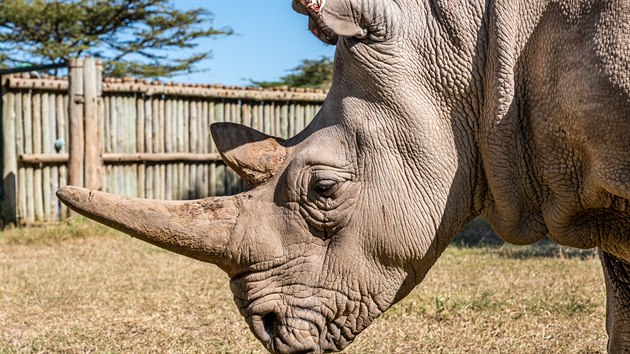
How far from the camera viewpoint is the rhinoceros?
3199 mm

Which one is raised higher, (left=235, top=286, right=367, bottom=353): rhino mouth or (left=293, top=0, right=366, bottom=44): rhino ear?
(left=293, top=0, right=366, bottom=44): rhino ear

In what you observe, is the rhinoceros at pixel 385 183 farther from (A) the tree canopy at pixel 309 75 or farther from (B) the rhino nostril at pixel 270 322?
(A) the tree canopy at pixel 309 75

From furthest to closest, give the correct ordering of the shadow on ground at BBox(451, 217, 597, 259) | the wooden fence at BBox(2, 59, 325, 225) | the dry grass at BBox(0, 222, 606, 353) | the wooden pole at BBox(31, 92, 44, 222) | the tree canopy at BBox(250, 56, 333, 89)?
the tree canopy at BBox(250, 56, 333, 89), the wooden pole at BBox(31, 92, 44, 222), the wooden fence at BBox(2, 59, 325, 225), the shadow on ground at BBox(451, 217, 597, 259), the dry grass at BBox(0, 222, 606, 353)

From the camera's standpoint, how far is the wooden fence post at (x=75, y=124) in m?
12.7

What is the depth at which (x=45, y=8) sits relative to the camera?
26.0 meters

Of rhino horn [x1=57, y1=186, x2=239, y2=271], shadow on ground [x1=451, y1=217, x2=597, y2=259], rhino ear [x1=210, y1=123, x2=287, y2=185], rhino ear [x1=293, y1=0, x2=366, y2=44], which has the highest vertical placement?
rhino ear [x1=293, y1=0, x2=366, y2=44]

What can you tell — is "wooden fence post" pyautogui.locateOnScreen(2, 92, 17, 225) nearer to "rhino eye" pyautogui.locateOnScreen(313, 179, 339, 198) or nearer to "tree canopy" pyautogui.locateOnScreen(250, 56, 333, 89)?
"rhino eye" pyautogui.locateOnScreen(313, 179, 339, 198)

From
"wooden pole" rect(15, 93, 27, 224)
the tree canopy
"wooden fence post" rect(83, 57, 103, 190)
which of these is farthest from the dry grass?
the tree canopy

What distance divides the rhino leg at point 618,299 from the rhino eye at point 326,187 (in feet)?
4.31

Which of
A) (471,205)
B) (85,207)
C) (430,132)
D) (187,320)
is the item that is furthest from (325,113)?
(187,320)

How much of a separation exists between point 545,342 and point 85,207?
3453 mm

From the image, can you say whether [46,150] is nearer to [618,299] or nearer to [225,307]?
[225,307]

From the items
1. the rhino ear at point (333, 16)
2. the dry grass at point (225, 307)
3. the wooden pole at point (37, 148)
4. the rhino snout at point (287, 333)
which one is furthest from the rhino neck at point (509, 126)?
the wooden pole at point (37, 148)

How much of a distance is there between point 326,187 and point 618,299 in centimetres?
146
